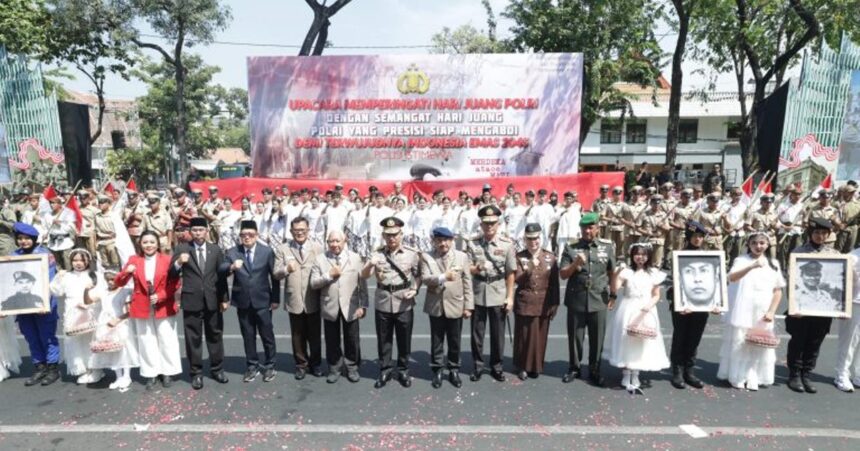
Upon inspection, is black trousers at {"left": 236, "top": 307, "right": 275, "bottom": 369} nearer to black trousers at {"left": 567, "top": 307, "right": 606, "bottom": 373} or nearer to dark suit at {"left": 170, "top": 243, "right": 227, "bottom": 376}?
dark suit at {"left": 170, "top": 243, "right": 227, "bottom": 376}

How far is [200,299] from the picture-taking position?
510 centimetres

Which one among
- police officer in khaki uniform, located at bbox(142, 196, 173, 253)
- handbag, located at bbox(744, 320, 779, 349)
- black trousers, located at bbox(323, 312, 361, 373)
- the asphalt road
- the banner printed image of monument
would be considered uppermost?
the banner printed image of monument

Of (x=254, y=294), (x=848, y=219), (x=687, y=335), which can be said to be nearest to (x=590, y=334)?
(x=687, y=335)

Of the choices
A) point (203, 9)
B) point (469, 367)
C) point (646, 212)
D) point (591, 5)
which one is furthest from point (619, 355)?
point (203, 9)

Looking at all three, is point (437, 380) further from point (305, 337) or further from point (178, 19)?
point (178, 19)

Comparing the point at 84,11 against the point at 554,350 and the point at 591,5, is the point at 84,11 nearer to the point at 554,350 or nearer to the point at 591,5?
the point at 591,5

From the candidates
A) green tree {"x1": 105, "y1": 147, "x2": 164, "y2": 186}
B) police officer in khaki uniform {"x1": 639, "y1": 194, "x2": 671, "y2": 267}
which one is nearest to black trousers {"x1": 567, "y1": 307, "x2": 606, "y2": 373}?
police officer in khaki uniform {"x1": 639, "y1": 194, "x2": 671, "y2": 267}

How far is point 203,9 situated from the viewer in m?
20.6

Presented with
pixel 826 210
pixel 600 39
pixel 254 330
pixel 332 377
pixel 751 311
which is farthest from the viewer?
pixel 600 39

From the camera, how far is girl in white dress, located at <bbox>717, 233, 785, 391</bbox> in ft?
16.1

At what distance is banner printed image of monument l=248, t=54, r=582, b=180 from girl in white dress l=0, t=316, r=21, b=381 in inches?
387

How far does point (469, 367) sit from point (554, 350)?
120cm

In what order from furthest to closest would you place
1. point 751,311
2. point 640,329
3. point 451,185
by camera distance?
point 451,185
point 751,311
point 640,329

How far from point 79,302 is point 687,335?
6029 millimetres
